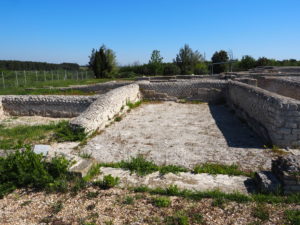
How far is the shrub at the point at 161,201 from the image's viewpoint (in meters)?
3.09

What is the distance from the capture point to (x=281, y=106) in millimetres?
5039

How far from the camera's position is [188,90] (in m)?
11.5

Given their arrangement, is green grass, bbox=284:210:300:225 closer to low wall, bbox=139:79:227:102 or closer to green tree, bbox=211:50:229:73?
low wall, bbox=139:79:227:102

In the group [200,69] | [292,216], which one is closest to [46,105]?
[292,216]

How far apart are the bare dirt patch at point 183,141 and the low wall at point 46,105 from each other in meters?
2.14

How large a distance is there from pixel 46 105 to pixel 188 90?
20.6 feet

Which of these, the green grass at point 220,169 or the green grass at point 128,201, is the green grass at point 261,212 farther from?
the green grass at point 128,201

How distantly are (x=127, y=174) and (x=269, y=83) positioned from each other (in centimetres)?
1114

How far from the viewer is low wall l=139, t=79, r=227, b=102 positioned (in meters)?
11.3

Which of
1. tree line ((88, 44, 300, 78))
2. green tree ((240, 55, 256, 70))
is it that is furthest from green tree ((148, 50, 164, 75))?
green tree ((240, 55, 256, 70))

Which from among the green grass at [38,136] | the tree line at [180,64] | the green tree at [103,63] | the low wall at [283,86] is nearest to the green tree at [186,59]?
the tree line at [180,64]

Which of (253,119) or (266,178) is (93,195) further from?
(253,119)

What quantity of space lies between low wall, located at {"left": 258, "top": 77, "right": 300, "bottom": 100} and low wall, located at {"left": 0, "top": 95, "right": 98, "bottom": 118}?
7.81 m

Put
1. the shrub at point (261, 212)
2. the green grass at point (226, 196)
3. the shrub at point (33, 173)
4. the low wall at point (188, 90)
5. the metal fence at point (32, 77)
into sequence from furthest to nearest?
the metal fence at point (32, 77) < the low wall at point (188, 90) < the shrub at point (33, 173) < the green grass at point (226, 196) < the shrub at point (261, 212)
